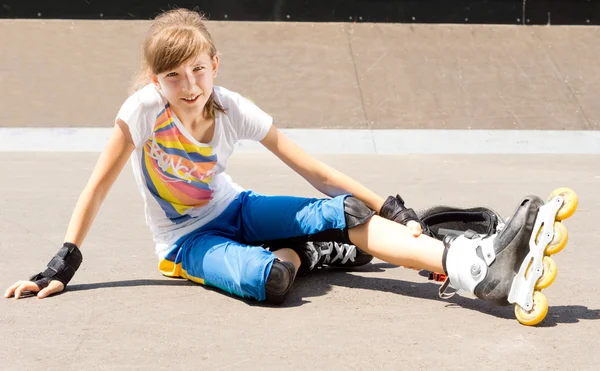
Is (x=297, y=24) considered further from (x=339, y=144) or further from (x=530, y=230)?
(x=530, y=230)

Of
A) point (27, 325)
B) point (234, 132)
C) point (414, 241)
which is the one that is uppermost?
point (234, 132)

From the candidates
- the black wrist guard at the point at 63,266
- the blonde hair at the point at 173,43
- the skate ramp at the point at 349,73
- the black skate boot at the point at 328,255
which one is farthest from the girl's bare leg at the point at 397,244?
the skate ramp at the point at 349,73

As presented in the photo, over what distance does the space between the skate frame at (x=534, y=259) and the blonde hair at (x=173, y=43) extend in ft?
4.25

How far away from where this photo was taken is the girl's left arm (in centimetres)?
384

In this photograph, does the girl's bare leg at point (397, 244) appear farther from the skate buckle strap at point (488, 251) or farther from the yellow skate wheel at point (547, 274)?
the yellow skate wheel at point (547, 274)

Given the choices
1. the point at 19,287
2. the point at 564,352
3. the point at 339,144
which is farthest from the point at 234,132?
the point at 339,144

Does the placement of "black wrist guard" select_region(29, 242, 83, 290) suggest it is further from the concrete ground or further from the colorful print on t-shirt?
the colorful print on t-shirt

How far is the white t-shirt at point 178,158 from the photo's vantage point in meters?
3.75

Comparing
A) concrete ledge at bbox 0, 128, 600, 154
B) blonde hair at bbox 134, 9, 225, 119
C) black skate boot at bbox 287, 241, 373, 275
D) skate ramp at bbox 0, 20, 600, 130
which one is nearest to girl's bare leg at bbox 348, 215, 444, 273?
black skate boot at bbox 287, 241, 373, 275

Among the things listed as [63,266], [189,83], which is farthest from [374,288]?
[63,266]

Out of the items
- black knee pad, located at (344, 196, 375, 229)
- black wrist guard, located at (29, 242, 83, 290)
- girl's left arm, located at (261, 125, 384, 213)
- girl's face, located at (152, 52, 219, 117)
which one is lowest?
black wrist guard, located at (29, 242, 83, 290)

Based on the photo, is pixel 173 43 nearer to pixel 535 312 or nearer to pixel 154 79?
pixel 154 79

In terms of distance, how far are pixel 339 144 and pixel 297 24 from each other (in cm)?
263

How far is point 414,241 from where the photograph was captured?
11.9 feet
